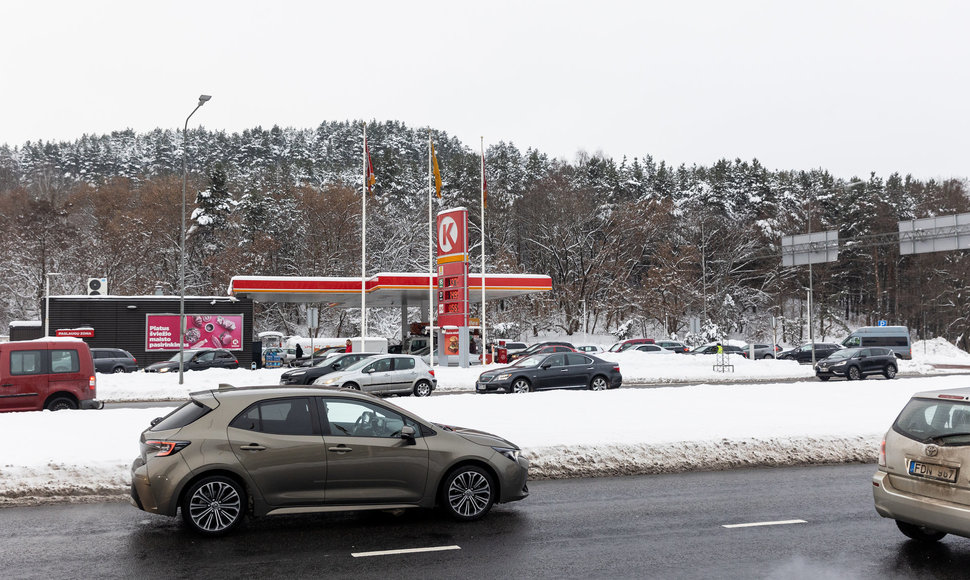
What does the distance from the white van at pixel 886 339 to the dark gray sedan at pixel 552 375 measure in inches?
1085

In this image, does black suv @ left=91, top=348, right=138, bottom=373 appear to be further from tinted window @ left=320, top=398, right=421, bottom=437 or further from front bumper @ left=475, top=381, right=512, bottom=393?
tinted window @ left=320, top=398, right=421, bottom=437

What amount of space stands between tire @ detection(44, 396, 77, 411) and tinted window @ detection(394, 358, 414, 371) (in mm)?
9626

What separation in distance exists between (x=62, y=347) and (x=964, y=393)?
17188 millimetres

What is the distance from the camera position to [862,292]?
7788 centimetres

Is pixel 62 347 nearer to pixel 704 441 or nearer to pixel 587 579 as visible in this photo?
pixel 704 441

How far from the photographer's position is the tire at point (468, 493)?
8.52 metres

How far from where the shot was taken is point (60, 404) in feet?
56.6

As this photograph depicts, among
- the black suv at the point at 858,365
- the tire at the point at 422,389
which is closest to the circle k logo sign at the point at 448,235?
the tire at the point at 422,389

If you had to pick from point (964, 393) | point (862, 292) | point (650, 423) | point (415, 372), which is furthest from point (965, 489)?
point (862, 292)

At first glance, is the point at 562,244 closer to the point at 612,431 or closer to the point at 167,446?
the point at 612,431

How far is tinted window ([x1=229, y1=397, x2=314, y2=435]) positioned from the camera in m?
8.00

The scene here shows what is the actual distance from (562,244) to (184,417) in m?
65.7

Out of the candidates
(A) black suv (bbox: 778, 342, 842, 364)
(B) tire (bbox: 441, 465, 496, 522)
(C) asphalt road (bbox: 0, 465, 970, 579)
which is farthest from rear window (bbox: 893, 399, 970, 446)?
(A) black suv (bbox: 778, 342, 842, 364)

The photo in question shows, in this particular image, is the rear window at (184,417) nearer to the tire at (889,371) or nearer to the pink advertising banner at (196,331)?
the tire at (889,371)
